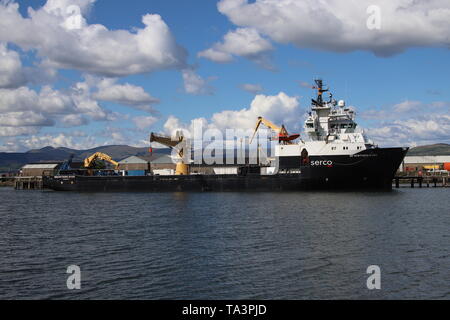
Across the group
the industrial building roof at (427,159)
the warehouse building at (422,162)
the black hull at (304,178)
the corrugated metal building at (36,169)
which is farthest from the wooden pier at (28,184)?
the industrial building roof at (427,159)

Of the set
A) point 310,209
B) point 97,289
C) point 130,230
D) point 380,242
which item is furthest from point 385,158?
point 97,289

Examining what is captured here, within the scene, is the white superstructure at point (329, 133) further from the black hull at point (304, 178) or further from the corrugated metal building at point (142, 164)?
the corrugated metal building at point (142, 164)

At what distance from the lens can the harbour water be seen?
48.0ft

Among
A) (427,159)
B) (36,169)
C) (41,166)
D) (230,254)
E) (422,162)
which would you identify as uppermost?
(427,159)

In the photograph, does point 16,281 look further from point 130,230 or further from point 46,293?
point 130,230

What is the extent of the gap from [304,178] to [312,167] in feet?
5.34

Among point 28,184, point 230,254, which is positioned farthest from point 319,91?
point 28,184

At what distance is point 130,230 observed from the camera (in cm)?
2658

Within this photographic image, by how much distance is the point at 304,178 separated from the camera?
5247 centimetres

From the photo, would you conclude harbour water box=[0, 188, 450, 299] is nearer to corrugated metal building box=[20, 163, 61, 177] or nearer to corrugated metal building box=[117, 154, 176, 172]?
corrugated metal building box=[117, 154, 176, 172]

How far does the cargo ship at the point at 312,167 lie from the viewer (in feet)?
166

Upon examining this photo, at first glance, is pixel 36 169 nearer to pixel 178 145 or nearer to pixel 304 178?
pixel 178 145

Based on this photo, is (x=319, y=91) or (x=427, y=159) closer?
(x=319, y=91)

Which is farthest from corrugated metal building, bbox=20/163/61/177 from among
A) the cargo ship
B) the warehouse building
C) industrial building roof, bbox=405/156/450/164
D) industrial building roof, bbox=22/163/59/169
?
industrial building roof, bbox=405/156/450/164
